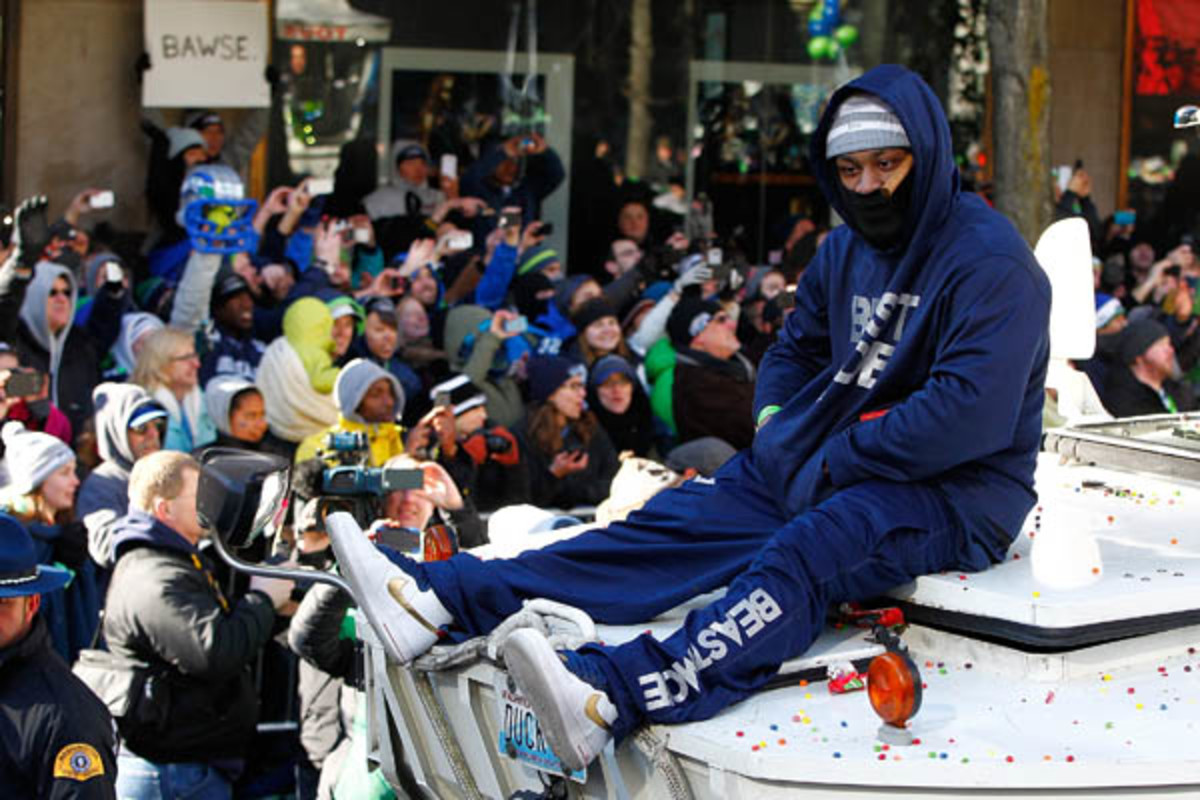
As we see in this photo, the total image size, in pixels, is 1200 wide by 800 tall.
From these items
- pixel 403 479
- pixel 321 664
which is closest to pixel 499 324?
pixel 321 664

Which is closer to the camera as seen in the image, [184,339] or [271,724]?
[271,724]

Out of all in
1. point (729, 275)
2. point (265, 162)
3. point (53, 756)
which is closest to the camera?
point (53, 756)

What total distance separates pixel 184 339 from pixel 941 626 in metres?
5.07

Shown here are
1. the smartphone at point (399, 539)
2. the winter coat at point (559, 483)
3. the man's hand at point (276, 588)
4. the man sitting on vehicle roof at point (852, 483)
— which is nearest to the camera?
the man sitting on vehicle roof at point (852, 483)

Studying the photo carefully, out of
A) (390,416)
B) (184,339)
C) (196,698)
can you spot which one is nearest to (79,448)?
(184,339)

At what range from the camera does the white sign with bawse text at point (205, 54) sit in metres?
11.4

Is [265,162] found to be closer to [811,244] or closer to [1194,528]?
[811,244]

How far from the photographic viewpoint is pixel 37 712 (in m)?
4.80

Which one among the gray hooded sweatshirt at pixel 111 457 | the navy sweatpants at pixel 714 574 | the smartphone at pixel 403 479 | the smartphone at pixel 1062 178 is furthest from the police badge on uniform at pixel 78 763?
the smartphone at pixel 1062 178

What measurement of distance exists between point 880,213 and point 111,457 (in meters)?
4.14

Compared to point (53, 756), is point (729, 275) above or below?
above

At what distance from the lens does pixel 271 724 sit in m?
7.41

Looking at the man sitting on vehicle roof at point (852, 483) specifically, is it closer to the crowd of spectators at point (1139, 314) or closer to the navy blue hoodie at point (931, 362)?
the navy blue hoodie at point (931, 362)

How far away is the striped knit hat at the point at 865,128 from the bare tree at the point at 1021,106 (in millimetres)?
6853
